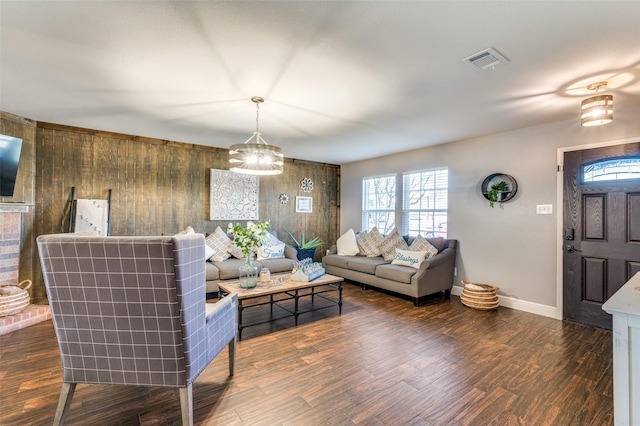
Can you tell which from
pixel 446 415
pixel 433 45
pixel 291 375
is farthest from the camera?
pixel 291 375

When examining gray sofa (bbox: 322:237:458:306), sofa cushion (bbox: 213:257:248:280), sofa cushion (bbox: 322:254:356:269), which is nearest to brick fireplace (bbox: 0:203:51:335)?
sofa cushion (bbox: 213:257:248:280)

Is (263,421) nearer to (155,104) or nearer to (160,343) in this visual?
(160,343)

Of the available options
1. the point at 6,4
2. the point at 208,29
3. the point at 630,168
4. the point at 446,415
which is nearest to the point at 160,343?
the point at 446,415

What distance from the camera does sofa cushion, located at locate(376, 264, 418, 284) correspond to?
4022 millimetres

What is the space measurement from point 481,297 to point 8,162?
18.9 ft

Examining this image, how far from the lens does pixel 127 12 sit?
1.67 m

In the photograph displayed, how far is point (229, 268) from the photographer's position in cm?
425

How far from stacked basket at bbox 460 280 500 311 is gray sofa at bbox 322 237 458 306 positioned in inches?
15.3

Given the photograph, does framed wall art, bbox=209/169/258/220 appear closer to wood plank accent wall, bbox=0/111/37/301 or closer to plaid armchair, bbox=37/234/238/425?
wood plank accent wall, bbox=0/111/37/301

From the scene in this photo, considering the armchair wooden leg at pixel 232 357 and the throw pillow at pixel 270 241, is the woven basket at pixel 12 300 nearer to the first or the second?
the armchair wooden leg at pixel 232 357

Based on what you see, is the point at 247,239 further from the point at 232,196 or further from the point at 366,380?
the point at 232,196

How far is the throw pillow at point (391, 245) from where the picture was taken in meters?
4.83

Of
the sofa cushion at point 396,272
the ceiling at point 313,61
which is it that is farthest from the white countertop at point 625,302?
the sofa cushion at point 396,272

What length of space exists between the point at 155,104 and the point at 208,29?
1633mm
